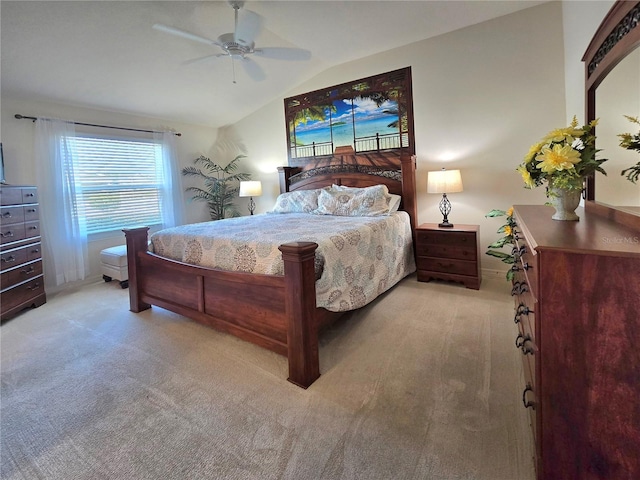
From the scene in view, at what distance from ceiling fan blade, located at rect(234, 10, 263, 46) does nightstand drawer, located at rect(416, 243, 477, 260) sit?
2.67 m

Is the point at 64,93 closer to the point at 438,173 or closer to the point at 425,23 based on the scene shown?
the point at 425,23

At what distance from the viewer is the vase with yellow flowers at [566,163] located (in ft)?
4.49

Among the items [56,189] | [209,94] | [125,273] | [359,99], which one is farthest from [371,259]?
[56,189]

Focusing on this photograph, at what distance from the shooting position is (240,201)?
570 cm

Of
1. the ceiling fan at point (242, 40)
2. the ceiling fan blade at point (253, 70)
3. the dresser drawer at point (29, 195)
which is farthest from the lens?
the ceiling fan blade at point (253, 70)

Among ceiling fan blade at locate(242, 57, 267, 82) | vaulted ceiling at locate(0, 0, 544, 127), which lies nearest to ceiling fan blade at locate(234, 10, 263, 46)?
vaulted ceiling at locate(0, 0, 544, 127)

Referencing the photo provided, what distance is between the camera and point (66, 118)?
3816 millimetres

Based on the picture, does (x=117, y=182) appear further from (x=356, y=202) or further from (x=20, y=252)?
(x=356, y=202)

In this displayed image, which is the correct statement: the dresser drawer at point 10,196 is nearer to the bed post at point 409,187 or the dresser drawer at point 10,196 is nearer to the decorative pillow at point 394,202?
the decorative pillow at point 394,202

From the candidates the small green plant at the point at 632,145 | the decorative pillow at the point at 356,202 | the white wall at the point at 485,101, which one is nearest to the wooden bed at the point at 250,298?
the small green plant at the point at 632,145

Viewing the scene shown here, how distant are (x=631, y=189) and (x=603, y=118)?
53 centimetres

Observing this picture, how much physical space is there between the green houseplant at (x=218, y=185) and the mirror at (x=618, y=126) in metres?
4.72

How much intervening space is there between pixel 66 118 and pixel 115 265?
6.18 feet

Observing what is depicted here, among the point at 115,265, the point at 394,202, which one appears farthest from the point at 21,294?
the point at 394,202
